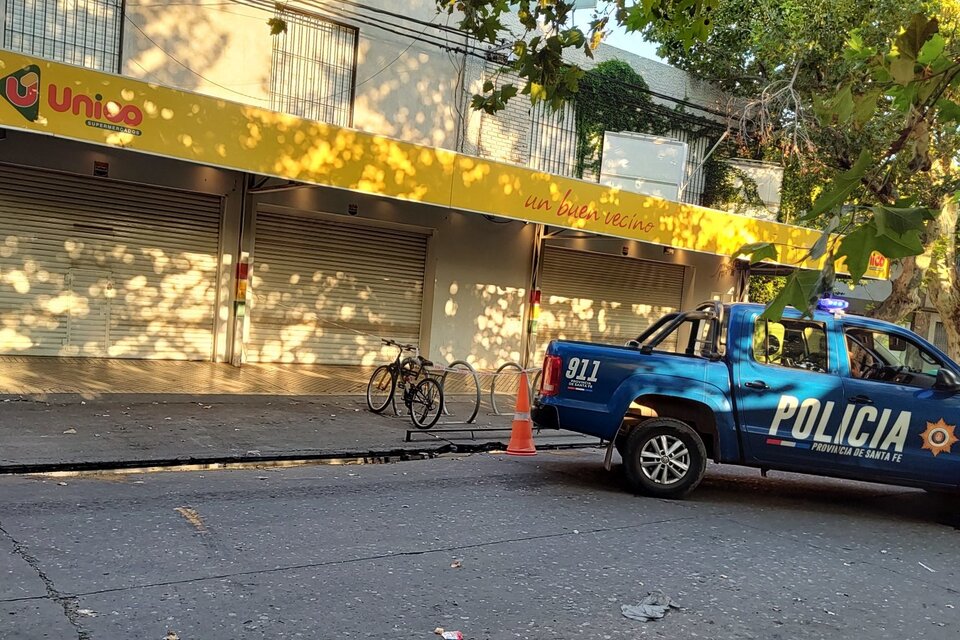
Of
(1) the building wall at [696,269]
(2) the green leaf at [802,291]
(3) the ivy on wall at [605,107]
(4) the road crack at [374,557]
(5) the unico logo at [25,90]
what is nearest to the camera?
(2) the green leaf at [802,291]

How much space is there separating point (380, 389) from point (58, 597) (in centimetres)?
742

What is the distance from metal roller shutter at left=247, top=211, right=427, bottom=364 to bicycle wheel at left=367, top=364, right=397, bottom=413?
4163mm

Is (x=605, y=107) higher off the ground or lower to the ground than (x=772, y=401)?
higher

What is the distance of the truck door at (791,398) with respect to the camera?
7.48m

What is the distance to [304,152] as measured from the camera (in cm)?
1223

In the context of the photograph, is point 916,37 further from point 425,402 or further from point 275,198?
point 275,198

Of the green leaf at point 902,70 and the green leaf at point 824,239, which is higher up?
the green leaf at point 902,70

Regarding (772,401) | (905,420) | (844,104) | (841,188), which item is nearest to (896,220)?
(841,188)

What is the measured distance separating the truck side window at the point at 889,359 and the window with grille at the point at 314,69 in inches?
416

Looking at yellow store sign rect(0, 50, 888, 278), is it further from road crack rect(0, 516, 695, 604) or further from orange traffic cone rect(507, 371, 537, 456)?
orange traffic cone rect(507, 371, 537, 456)

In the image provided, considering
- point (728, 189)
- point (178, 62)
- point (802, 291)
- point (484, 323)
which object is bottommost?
point (484, 323)

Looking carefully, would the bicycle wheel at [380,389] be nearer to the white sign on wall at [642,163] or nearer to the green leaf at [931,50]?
the white sign on wall at [642,163]


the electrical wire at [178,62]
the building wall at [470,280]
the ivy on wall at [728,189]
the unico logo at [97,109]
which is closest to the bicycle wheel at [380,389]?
the unico logo at [97,109]

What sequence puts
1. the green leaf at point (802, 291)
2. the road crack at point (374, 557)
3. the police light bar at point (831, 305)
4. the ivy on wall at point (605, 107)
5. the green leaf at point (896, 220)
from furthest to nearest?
1. the ivy on wall at point (605, 107)
2. the police light bar at point (831, 305)
3. the road crack at point (374, 557)
4. the green leaf at point (802, 291)
5. the green leaf at point (896, 220)
